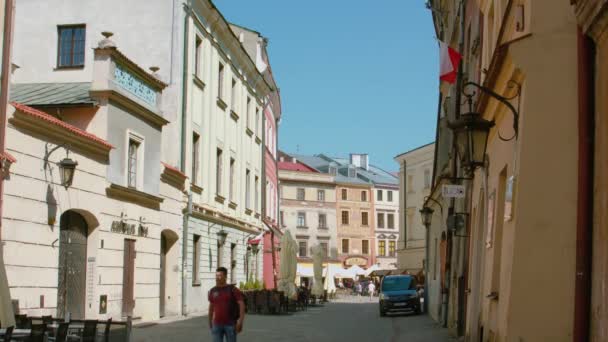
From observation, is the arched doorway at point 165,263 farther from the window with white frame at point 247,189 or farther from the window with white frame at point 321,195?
the window with white frame at point 321,195

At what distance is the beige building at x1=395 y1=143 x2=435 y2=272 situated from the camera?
66000mm

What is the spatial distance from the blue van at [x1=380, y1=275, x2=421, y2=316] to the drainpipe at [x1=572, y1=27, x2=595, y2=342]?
2397 centimetres

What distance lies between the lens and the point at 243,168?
37062 millimetres

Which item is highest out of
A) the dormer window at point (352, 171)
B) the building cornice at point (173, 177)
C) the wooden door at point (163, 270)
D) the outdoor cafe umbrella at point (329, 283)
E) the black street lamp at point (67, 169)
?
the dormer window at point (352, 171)

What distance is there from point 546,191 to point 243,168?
28406 millimetres

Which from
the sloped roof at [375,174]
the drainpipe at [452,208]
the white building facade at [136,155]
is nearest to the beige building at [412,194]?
the sloped roof at [375,174]

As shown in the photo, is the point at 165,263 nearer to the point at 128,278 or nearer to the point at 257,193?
the point at 128,278

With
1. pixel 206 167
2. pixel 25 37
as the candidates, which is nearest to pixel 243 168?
pixel 206 167

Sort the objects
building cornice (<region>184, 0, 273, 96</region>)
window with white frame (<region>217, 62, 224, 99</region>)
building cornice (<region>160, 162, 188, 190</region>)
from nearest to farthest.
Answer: building cornice (<region>160, 162, 188, 190</region>) < building cornice (<region>184, 0, 273, 96</region>) < window with white frame (<region>217, 62, 224, 99</region>)

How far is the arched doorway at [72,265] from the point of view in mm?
17609

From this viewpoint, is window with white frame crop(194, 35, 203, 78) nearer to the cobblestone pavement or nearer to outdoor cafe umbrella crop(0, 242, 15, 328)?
the cobblestone pavement

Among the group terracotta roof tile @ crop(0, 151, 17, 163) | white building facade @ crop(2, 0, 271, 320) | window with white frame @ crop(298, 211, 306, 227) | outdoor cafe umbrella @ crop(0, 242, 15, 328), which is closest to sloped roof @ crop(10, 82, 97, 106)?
white building facade @ crop(2, 0, 271, 320)

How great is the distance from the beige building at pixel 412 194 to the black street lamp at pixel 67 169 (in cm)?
4910

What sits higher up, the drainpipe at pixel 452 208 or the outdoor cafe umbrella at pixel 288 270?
the drainpipe at pixel 452 208
